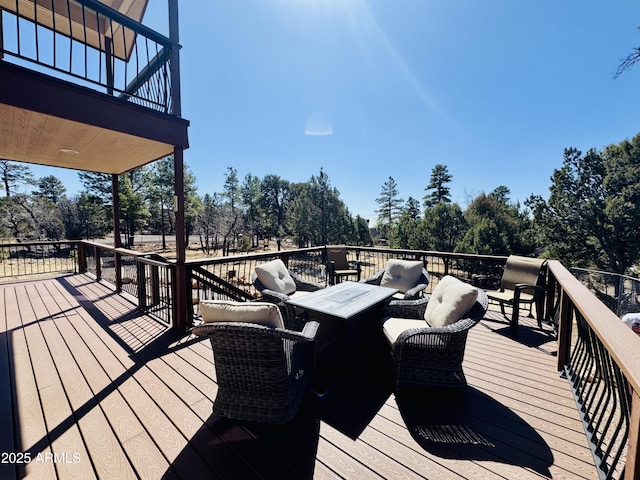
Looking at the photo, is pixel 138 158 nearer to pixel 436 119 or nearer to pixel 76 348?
pixel 76 348

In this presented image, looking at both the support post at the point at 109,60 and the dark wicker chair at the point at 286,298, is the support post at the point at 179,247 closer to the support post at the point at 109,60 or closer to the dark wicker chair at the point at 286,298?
the dark wicker chair at the point at 286,298

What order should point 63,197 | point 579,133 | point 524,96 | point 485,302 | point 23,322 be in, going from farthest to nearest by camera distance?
point 63,197, point 579,133, point 524,96, point 23,322, point 485,302

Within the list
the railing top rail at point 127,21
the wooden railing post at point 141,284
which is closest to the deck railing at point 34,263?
the wooden railing post at point 141,284

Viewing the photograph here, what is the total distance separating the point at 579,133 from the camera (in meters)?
15.9

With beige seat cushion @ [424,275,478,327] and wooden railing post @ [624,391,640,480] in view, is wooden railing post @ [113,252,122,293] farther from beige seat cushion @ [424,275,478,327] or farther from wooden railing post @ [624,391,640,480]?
wooden railing post @ [624,391,640,480]

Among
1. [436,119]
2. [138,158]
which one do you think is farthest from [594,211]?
[138,158]

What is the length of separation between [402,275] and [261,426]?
2735mm

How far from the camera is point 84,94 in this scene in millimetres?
2729

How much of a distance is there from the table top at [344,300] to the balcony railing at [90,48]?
276 centimetres

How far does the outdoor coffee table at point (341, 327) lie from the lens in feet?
8.00

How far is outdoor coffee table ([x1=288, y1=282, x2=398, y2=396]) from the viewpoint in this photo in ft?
8.00

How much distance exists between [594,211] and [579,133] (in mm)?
5387

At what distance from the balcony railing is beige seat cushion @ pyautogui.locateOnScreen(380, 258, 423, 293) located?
3.78 m

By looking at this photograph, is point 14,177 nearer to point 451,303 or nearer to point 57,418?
point 57,418
